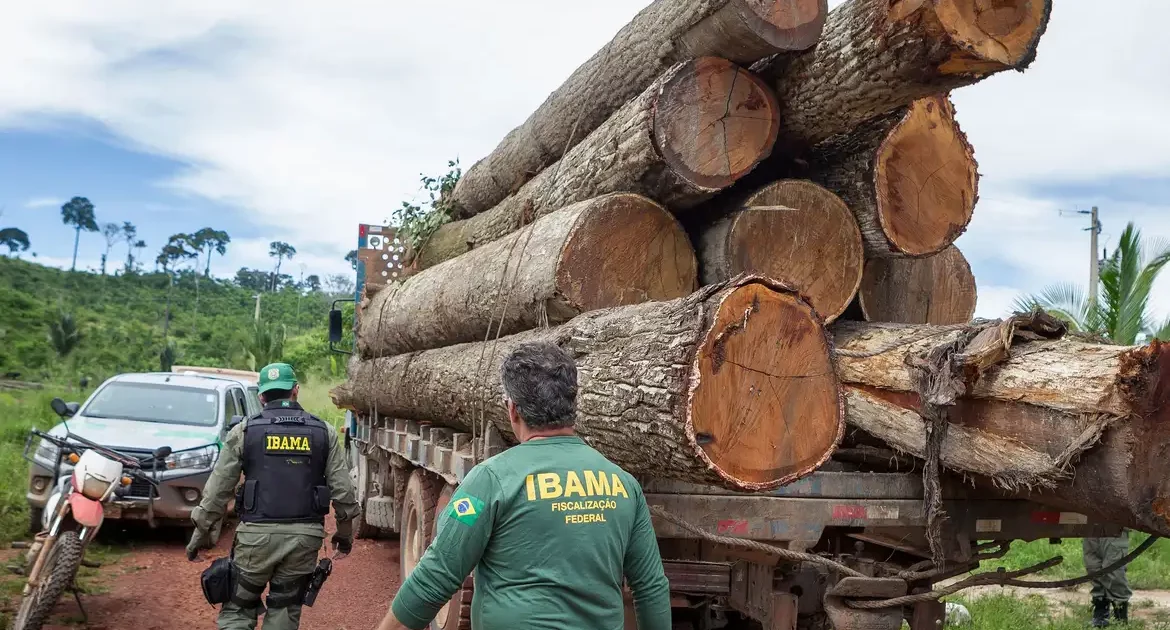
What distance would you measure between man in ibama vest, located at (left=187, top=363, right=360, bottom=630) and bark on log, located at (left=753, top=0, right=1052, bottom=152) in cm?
299

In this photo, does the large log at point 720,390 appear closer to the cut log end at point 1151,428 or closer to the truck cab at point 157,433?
the cut log end at point 1151,428

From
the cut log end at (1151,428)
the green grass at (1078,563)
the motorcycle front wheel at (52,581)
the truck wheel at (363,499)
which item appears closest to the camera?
the cut log end at (1151,428)

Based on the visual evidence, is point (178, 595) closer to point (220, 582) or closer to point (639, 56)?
point (220, 582)

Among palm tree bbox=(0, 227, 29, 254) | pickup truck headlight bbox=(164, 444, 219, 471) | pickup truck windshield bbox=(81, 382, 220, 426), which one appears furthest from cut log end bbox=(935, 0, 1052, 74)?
palm tree bbox=(0, 227, 29, 254)

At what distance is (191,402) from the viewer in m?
9.79

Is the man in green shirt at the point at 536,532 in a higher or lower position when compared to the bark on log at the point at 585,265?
lower

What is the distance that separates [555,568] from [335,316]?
28.9 ft

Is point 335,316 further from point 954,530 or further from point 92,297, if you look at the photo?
point 92,297

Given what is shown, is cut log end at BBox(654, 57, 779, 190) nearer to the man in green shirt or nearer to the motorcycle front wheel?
the man in green shirt

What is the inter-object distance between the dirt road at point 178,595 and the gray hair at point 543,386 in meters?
4.50

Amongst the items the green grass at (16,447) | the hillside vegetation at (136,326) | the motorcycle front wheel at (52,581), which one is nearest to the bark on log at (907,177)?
the motorcycle front wheel at (52,581)

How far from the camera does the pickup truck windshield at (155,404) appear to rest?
9320 mm

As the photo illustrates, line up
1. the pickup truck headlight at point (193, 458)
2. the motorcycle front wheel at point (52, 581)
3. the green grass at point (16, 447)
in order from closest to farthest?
the motorcycle front wheel at point (52, 581) < the pickup truck headlight at point (193, 458) < the green grass at point (16, 447)

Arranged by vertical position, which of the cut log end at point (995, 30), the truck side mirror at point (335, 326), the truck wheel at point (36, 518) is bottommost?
the truck wheel at point (36, 518)
